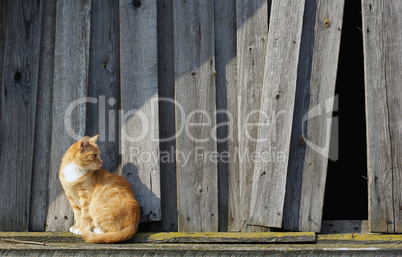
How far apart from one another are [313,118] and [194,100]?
87cm

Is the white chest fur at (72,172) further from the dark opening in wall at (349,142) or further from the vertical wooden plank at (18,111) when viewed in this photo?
the dark opening in wall at (349,142)

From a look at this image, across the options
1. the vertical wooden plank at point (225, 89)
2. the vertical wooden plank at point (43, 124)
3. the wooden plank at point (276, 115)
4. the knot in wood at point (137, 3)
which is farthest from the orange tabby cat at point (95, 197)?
the knot in wood at point (137, 3)

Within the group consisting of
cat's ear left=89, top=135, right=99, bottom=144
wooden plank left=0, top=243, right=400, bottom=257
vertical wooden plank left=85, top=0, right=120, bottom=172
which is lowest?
wooden plank left=0, top=243, right=400, bottom=257

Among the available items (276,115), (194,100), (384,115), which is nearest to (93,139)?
(194,100)

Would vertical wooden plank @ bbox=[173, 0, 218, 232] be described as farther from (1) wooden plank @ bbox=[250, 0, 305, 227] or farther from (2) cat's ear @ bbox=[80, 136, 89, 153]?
(2) cat's ear @ bbox=[80, 136, 89, 153]

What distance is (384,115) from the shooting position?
2889mm

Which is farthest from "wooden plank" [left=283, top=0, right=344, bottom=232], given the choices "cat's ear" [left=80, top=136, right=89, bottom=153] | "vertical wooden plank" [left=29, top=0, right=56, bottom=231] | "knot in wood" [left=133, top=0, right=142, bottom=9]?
"vertical wooden plank" [left=29, top=0, right=56, bottom=231]

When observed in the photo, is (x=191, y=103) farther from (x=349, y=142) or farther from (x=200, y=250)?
(x=349, y=142)

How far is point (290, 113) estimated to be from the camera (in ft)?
9.63

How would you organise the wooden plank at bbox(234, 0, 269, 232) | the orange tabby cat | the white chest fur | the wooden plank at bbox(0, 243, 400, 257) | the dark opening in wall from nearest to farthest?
the wooden plank at bbox(0, 243, 400, 257) → the orange tabby cat → the white chest fur → the wooden plank at bbox(234, 0, 269, 232) → the dark opening in wall

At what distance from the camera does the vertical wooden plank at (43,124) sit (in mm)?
3096

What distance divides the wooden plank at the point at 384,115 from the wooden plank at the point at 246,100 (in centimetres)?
74

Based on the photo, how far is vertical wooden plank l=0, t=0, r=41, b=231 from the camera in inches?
122

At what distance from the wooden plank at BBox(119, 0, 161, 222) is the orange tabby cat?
5.6 inches
